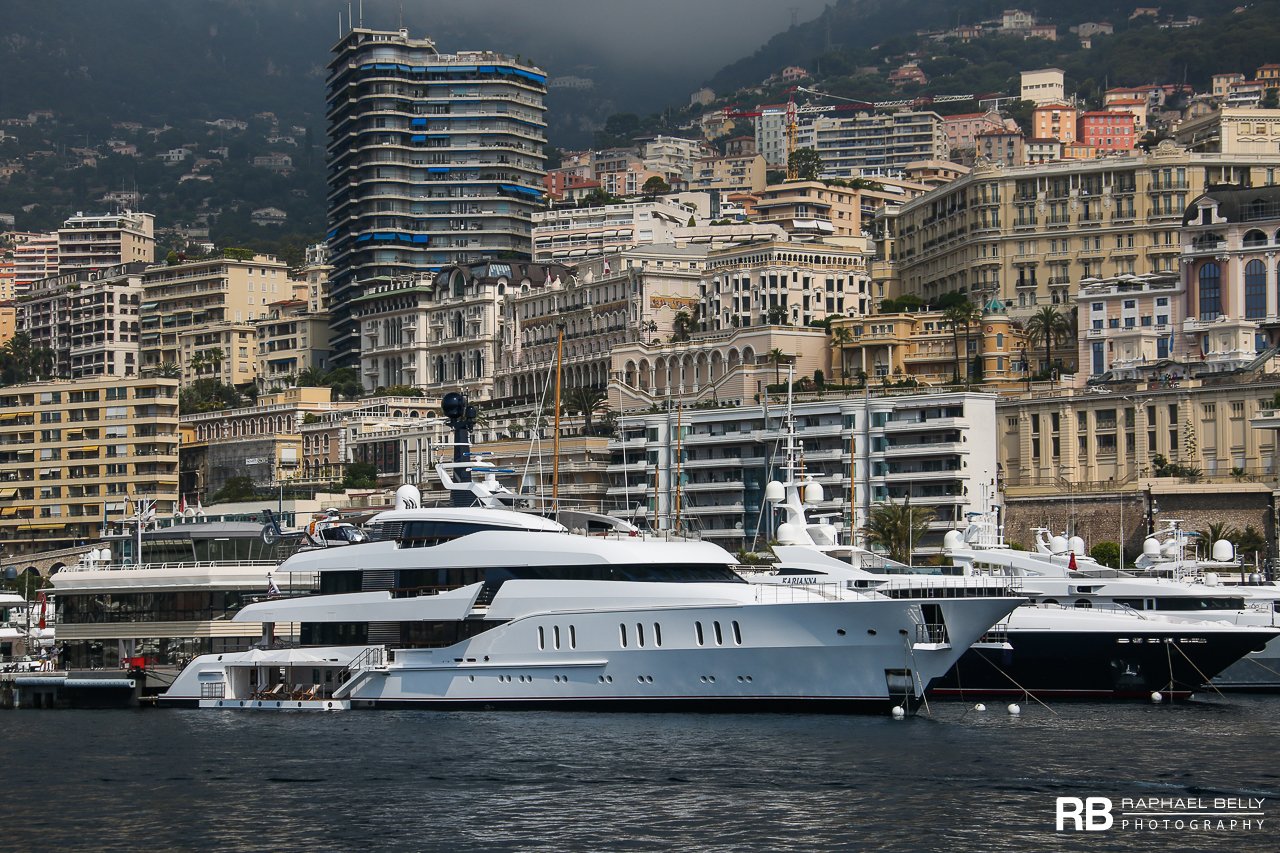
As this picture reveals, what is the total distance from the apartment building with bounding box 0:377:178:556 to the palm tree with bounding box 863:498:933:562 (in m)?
60.4

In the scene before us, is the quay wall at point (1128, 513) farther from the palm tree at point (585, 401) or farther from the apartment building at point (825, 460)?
the palm tree at point (585, 401)

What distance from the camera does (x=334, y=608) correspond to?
200 ft

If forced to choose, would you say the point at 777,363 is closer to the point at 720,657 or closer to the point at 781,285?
the point at 781,285

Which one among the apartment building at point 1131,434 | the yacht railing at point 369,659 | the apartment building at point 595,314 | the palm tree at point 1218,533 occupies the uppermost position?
the apartment building at point 595,314

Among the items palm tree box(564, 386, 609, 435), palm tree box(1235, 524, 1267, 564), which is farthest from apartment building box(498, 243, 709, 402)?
palm tree box(1235, 524, 1267, 564)

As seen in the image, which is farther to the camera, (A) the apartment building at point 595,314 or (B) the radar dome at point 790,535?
(A) the apartment building at point 595,314

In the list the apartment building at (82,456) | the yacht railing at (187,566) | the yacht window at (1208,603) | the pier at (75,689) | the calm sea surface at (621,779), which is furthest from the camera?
the apartment building at (82,456)

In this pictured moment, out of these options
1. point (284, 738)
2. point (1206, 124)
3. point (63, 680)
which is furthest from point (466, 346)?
point (284, 738)

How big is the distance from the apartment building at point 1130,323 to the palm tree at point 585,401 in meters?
35.4

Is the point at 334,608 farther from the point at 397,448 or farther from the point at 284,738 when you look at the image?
the point at 397,448

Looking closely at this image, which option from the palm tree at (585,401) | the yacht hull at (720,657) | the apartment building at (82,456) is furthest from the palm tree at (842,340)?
the yacht hull at (720,657)

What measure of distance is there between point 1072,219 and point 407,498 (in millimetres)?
99860

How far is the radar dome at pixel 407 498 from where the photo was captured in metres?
62.8

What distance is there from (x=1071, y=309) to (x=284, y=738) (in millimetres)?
104921
